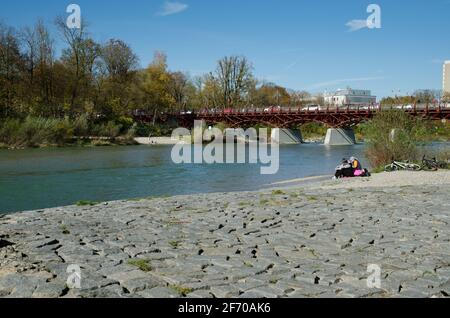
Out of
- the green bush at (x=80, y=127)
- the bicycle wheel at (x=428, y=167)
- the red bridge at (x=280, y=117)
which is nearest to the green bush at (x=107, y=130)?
the green bush at (x=80, y=127)

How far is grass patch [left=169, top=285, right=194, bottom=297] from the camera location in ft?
15.9

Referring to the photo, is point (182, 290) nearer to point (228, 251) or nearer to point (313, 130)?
point (228, 251)

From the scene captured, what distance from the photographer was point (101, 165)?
32.6 meters

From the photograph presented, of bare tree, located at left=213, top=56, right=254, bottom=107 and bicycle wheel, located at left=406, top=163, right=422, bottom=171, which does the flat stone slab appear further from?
bare tree, located at left=213, top=56, right=254, bottom=107

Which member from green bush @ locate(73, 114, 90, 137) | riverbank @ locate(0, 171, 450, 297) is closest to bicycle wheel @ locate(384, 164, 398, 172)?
riverbank @ locate(0, 171, 450, 297)

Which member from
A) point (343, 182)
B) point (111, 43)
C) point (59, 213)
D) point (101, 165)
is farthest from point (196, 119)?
point (59, 213)

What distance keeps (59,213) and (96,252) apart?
4377 millimetres

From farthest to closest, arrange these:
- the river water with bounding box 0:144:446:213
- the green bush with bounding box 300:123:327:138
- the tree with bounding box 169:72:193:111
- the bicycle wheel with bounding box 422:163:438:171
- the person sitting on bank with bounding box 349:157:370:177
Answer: the tree with bounding box 169:72:193:111
the green bush with bounding box 300:123:327:138
the bicycle wheel with bounding box 422:163:438:171
the person sitting on bank with bounding box 349:157:370:177
the river water with bounding box 0:144:446:213

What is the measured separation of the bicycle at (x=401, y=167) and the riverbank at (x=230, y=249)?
10.9 m

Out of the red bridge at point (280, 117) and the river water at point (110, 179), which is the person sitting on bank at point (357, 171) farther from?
the red bridge at point (280, 117)

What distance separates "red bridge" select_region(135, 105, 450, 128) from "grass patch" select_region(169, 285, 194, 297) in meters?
60.0

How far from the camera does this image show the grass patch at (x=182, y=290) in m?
4.84

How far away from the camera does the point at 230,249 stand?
675 centimetres
